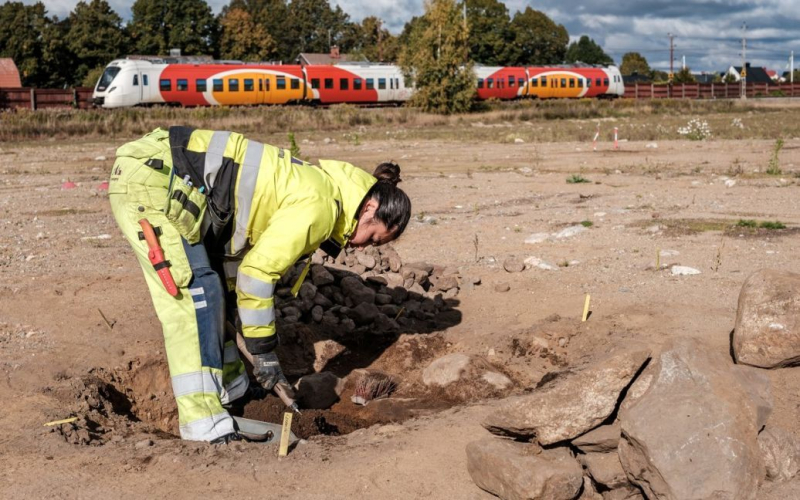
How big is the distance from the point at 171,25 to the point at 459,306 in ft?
224

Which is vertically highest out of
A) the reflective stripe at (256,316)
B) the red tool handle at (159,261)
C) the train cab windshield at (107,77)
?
the train cab windshield at (107,77)

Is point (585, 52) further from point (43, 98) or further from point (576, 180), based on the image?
point (576, 180)

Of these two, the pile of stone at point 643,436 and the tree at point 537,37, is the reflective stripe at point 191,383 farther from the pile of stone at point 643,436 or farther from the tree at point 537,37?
the tree at point 537,37

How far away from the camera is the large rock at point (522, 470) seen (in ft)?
11.8

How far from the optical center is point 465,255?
834 centimetres

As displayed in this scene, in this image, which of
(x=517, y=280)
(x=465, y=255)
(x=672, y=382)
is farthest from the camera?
(x=465, y=255)

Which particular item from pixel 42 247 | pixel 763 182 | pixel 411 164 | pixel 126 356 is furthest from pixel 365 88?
pixel 126 356

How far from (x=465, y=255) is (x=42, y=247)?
4248 millimetres

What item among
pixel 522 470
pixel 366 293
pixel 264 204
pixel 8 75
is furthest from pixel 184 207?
pixel 8 75

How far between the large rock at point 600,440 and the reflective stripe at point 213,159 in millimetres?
2202

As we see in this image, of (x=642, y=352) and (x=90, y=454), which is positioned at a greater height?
(x=642, y=352)

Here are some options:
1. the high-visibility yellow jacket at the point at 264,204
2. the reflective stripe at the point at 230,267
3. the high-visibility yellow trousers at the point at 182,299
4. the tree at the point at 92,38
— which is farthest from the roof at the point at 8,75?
the high-visibility yellow jacket at the point at 264,204

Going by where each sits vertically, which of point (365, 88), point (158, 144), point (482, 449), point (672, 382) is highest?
point (365, 88)

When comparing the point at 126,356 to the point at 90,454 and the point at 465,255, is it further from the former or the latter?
the point at 465,255
